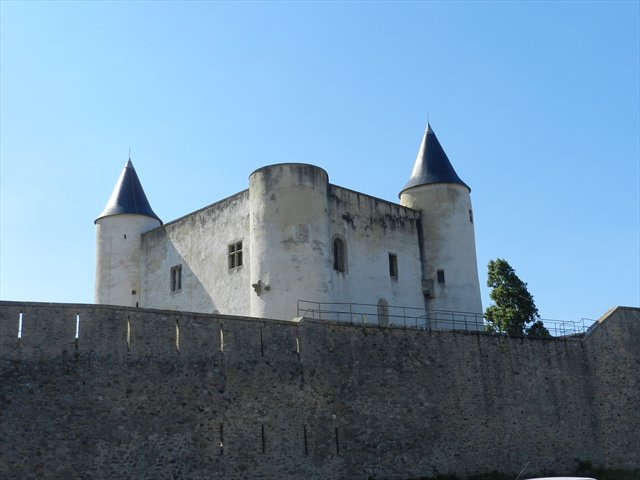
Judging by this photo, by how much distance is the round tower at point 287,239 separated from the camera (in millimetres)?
31234

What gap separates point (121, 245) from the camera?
4016 centimetres

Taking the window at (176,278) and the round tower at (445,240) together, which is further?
the window at (176,278)

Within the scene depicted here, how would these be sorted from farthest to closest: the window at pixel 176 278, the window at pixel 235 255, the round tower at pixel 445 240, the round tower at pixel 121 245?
the round tower at pixel 121 245, the window at pixel 176 278, the round tower at pixel 445 240, the window at pixel 235 255

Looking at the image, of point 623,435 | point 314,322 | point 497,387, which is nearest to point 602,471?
point 623,435

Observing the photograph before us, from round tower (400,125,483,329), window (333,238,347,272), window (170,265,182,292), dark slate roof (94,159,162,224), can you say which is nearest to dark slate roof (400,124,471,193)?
round tower (400,125,483,329)

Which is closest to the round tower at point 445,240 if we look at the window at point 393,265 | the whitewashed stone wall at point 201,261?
the window at point 393,265

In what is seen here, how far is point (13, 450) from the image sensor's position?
2112 centimetres

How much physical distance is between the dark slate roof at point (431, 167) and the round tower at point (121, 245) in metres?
13.1

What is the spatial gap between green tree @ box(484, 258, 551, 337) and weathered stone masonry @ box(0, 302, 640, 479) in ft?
23.4

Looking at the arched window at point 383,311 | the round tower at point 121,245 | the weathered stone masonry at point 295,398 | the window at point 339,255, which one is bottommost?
the weathered stone masonry at point 295,398

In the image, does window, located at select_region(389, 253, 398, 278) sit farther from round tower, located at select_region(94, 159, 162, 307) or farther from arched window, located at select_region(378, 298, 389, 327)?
round tower, located at select_region(94, 159, 162, 307)

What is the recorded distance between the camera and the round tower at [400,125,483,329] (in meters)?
36.9

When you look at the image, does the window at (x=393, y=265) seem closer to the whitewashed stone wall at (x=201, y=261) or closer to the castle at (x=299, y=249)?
the castle at (x=299, y=249)

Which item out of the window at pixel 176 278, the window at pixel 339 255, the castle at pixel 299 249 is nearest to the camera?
the castle at pixel 299 249
